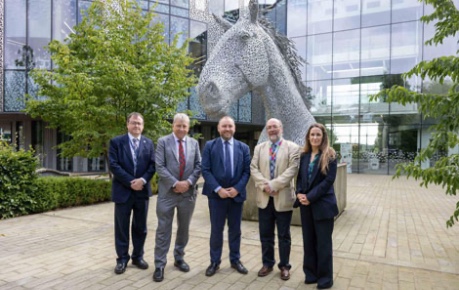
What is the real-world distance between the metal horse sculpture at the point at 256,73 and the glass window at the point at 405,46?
48.8 ft

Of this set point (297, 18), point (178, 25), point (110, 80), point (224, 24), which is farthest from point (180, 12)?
point (224, 24)

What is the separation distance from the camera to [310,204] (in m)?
3.31

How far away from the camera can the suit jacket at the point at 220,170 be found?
138 inches

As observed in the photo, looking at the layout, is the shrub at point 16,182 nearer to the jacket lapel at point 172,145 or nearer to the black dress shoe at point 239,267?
the jacket lapel at point 172,145

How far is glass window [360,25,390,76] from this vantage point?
18.0m

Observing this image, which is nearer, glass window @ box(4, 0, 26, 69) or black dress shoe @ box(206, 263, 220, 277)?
black dress shoe @ box(206, 263, 220, 277)

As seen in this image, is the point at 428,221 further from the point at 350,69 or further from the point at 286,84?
the point at 350,69

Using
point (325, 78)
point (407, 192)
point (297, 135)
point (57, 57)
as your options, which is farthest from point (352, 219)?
point (325, 78)

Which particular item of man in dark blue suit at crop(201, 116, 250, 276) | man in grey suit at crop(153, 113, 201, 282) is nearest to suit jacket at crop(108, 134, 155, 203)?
man in grey suit at crop(153, 113, 201, 282)

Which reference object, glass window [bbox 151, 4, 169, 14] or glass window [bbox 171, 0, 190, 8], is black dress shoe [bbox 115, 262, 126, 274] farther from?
glass window [bbox 171, 0, 190, 8]

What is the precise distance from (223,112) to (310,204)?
158 centimetres

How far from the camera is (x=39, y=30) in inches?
631

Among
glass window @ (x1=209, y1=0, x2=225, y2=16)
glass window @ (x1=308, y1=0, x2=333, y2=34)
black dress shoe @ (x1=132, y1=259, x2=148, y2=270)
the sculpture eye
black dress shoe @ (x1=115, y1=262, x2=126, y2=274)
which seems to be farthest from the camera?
glass window @ (x1=308, y1=0, x2=333, y2=34)

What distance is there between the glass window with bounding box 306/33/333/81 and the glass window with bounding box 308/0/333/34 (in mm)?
411
